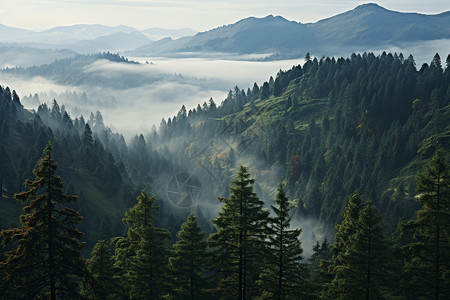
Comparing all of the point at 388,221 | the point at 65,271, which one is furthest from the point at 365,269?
the point at 388,221

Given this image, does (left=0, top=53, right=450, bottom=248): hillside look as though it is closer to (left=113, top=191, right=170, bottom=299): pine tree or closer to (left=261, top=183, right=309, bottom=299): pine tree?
(left=113, top=191, right=170, bottom=299): pine tree

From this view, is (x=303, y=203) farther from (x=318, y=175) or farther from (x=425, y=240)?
(x=425, y=240)

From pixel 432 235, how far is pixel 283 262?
395 inches

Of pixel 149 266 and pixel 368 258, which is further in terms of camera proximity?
pixel 149 266

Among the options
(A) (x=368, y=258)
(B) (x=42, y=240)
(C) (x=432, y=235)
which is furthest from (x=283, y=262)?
(B) (x=42, y=240)

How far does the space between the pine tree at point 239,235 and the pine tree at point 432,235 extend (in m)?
10.4

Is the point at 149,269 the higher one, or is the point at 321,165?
the point at 149,269

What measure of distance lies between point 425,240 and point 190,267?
1704cm

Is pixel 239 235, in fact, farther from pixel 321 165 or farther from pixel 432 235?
pixel 321 165

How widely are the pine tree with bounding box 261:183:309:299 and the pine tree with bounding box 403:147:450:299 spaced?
750 centimetres

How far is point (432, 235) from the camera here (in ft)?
87.2

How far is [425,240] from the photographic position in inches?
1071

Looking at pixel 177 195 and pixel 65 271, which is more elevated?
pixel 65 271

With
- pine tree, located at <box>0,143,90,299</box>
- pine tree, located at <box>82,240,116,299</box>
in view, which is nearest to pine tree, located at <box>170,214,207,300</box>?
pine tree, located at <box>82,240,116,299</box>
